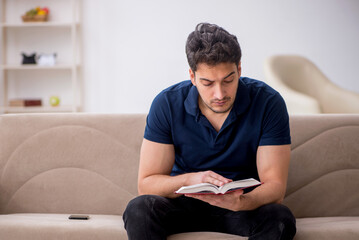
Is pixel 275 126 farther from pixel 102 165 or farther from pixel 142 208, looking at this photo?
pixel 102 165

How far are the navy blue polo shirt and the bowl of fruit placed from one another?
3.80 metres

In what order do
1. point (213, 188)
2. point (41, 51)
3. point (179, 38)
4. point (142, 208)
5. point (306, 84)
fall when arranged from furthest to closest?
point (41, 51) < point (179, 38) < point (306, 84) < point (142, 208) < point (213, 188)

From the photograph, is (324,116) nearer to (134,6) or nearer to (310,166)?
(310,166)

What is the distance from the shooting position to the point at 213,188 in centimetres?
131

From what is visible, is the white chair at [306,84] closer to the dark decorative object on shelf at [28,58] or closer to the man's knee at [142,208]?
the man's knee at [142,208]

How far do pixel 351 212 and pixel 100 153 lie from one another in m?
1.14

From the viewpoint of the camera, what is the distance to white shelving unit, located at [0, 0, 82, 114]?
204 inches

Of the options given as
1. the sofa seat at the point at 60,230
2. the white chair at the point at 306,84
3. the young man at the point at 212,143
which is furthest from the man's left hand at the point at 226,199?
the white chair at the point at 306,84

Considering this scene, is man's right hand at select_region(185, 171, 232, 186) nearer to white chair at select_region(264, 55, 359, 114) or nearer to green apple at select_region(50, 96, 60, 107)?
white chair at select_region(264, 55, 359, 114)

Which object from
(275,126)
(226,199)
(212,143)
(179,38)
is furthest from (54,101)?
(226,199)

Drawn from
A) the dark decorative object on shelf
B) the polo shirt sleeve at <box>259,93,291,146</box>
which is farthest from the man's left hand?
the dark decorative object on shelf

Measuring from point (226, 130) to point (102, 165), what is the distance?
66 centimetres

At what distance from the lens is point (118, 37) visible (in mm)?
5125

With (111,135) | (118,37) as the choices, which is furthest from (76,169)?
(118,37)
